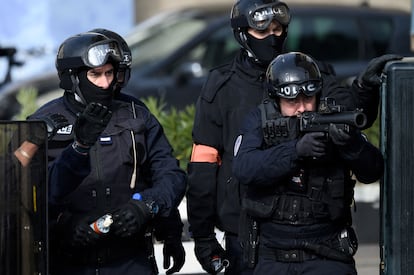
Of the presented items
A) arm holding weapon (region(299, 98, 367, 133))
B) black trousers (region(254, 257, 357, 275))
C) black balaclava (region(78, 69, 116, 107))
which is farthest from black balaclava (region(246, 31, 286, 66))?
black trousers (region(254, 257, 357, 275))

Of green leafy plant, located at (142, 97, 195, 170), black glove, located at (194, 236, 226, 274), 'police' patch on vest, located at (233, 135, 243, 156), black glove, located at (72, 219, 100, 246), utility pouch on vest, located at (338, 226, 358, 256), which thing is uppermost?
'police' patch on vest, located at (233, 135, 243, 156)

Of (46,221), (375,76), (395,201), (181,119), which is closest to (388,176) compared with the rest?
(395,201)

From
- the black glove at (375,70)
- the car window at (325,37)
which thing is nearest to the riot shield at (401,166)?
the black glove at (375,70)

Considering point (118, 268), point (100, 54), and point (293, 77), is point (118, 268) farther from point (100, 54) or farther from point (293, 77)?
point (293, 77)

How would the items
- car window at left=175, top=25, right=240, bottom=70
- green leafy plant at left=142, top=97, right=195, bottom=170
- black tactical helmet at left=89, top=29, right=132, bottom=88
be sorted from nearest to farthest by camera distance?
1. black tactical helmet at left=89, top=29, right=132, bottom=88
2. green leafy plant at left=142, top=97, right=195, bottom=170
3. car window at left=175, top=25, right=240, bottom=70

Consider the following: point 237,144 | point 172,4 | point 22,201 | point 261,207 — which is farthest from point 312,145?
point 172,4

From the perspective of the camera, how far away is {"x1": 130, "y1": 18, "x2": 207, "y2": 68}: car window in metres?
12.5

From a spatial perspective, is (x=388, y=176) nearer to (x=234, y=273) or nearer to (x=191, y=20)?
(x=234, y=273)

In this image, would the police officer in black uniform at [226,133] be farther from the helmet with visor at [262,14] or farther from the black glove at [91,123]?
the black glove at [91,123]

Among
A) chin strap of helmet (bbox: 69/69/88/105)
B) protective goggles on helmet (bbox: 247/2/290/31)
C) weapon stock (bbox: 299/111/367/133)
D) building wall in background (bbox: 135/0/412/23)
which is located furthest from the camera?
building wall in background (bbox: 135/0/412/23)

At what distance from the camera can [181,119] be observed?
9.17 meters

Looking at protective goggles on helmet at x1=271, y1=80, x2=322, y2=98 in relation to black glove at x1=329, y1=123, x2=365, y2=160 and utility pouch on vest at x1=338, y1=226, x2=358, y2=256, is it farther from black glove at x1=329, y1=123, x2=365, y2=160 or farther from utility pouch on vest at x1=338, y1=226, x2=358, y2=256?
utility pouch on vest at x1=338, y1=226, x2=358, y2=256

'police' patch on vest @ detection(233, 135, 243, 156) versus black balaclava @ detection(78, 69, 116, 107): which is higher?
black balaclava @ detection(78, 69, 116, 107)

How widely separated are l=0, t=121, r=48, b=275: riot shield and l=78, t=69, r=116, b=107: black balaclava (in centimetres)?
41
